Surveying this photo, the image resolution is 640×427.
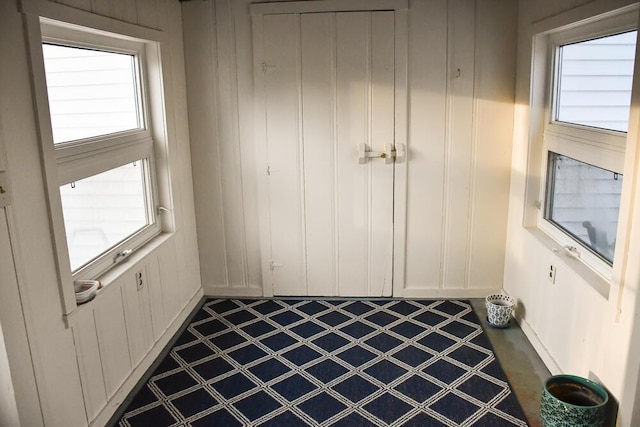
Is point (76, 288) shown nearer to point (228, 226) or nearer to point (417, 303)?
point (228, 226)

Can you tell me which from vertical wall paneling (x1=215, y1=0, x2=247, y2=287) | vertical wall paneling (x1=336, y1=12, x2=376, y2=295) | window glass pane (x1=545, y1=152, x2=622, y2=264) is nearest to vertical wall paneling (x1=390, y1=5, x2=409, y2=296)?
vertical wall paneling (x1=336, y1=12, x2=376, y2=295)

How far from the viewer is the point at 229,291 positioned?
13.6ft

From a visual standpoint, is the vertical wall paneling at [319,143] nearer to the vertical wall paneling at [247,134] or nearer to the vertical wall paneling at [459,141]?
the vertical wall paneling at [247,134]

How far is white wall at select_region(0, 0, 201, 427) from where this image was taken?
1.95 meters

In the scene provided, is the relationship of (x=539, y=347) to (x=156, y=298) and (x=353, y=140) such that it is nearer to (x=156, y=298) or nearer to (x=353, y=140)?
(x=353, y=140)

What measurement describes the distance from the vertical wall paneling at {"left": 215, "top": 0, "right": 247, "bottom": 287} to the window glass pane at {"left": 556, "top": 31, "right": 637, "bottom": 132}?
216cm

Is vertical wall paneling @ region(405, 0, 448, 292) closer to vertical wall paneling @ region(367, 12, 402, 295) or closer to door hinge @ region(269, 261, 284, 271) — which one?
vertical wall paneling @ region(367, 12, 402, 295)

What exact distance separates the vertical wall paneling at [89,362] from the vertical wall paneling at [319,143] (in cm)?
180

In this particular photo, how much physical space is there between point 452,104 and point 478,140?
0.32 m

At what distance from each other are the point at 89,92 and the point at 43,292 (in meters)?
1.13

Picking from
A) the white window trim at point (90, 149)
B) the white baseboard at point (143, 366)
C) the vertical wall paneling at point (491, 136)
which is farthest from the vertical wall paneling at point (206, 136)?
the vertical wall paneling at point (491, 136)

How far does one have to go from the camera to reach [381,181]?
3.84 meters

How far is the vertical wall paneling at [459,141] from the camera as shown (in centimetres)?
360

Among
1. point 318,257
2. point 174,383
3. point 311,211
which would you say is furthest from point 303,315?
point 174,383
